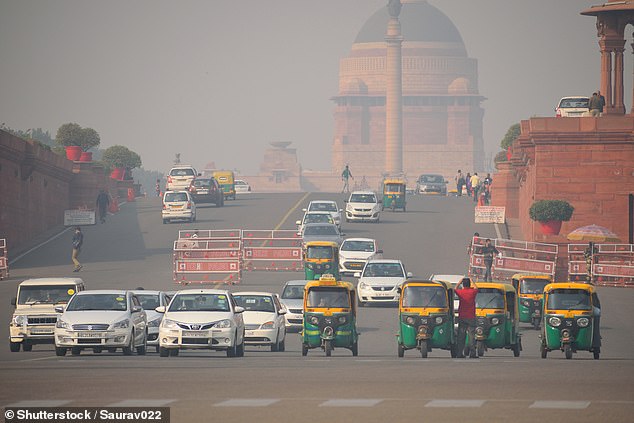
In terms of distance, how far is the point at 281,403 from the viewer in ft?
62.0

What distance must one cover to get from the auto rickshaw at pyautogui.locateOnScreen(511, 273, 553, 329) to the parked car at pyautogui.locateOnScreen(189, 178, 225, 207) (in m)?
44.9

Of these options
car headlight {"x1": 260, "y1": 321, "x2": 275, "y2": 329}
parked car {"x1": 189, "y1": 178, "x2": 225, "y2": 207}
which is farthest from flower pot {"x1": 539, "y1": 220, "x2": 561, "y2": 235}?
parked car {"x1": 189, "y1": 178, "x2": 225, "y2": 207}

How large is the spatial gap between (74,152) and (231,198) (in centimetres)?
1538

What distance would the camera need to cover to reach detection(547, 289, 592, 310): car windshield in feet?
97.8

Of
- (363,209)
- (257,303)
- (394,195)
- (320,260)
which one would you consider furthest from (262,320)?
(394,195)

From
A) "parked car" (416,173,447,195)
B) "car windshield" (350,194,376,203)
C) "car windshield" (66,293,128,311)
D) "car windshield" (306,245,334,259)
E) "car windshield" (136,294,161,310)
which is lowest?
"car windshield" (136,294,161,310)

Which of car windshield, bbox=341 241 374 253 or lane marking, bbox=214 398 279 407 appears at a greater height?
car windshield, bbox=341 241 374 253

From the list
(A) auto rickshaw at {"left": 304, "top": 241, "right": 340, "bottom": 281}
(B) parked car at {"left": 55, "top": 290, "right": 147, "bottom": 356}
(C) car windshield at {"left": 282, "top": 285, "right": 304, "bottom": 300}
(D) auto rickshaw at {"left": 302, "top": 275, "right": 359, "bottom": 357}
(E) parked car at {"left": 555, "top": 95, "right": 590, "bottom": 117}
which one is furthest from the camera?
(E) parked car at {"left": 555, "top": 95, "right": 590, "bottom": 117}

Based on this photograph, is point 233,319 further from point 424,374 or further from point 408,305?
point 424,374

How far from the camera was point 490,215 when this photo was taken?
7244 centimetres

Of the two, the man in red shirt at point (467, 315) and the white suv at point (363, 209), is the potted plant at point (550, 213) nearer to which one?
the white suv at point (363, 209)

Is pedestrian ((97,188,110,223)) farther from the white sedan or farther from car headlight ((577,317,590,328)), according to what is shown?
car headlight ((577,317,590,328))

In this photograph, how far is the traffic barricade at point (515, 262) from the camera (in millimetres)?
51750

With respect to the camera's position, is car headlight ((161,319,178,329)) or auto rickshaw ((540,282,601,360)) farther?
auto rickshaw ((540,282,601,360))
